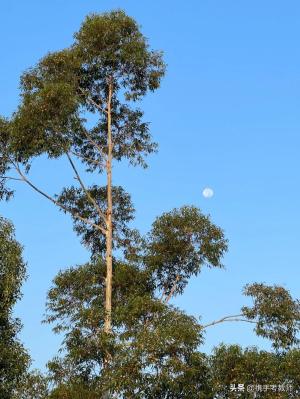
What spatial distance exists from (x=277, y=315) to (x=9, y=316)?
13.5 metres

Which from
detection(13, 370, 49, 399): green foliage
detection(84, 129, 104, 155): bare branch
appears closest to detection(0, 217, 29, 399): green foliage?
detection(13, 370, 49, 399): green foliage

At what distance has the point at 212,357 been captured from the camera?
1347 inches

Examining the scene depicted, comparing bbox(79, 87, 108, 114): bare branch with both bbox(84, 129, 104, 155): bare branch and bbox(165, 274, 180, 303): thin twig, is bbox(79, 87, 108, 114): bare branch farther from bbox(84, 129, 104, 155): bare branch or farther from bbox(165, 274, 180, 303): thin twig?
bbox(165, 274, 180, 303): thin twig

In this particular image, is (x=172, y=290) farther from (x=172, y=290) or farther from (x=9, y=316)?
(x=9, y=316)

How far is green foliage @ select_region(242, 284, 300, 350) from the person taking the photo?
114ft

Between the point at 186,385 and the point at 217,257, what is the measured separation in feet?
33.4

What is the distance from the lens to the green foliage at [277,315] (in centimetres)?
3481

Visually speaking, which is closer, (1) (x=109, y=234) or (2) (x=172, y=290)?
(1) (x=109, y=234)

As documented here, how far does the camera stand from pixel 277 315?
35.0 metres

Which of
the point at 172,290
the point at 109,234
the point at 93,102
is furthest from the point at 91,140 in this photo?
the point at 172,290

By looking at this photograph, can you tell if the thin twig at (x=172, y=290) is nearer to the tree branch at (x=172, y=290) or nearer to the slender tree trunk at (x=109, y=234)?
the tree branch at (x=172, y=290)

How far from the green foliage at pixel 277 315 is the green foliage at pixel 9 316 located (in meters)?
12.0

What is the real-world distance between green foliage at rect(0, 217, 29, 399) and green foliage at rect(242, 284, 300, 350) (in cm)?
1198

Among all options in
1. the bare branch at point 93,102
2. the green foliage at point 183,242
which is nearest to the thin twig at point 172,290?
the green foliage at point 183,242
